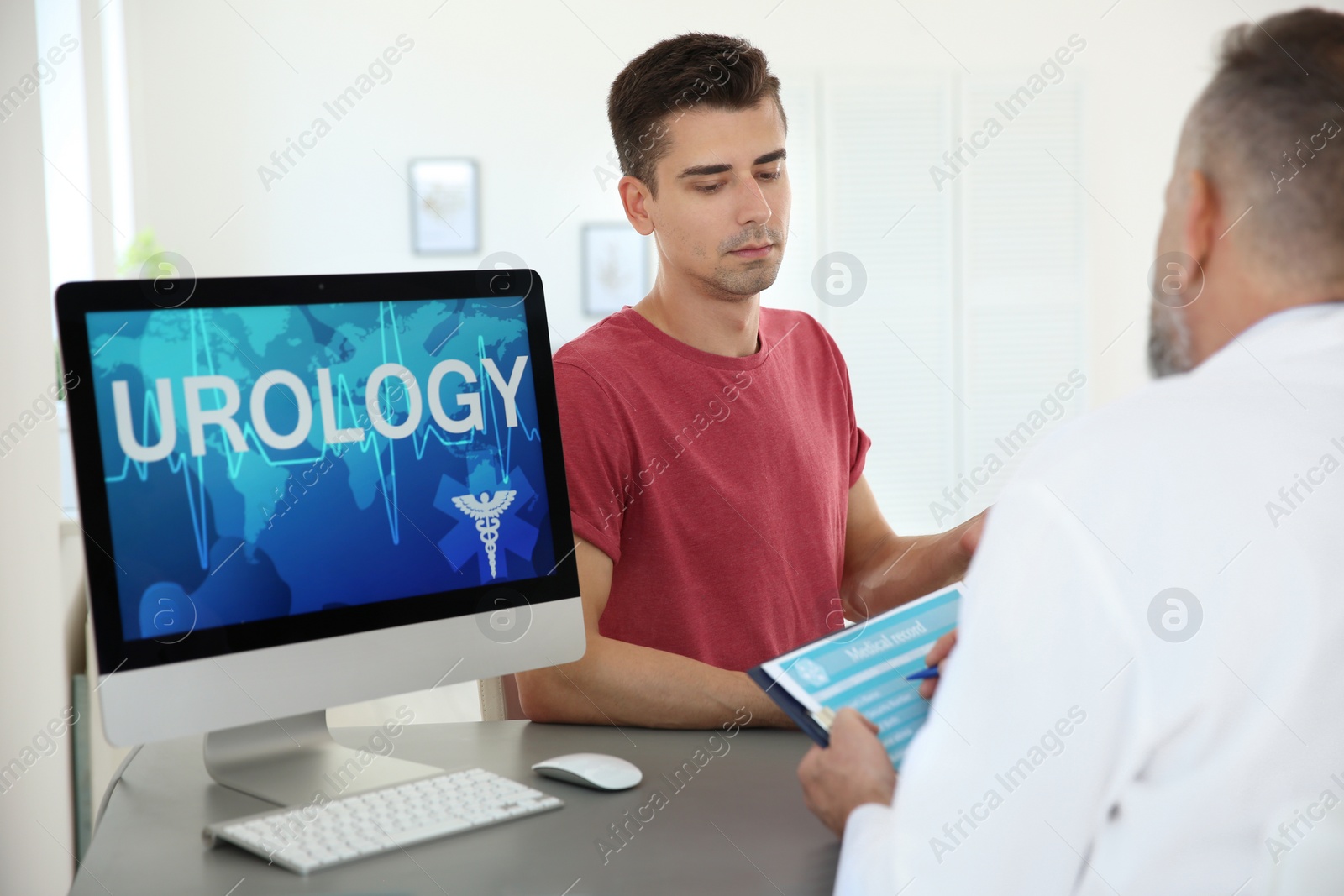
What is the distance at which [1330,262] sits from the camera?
700 millimetres

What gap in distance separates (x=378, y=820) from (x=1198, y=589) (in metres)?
0.71

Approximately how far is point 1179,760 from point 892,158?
4493 mm

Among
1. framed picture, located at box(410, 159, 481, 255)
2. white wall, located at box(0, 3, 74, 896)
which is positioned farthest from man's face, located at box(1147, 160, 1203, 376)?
framed picture, located at box(410, 159, 481, 255)

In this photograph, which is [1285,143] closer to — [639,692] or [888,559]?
[639,692]

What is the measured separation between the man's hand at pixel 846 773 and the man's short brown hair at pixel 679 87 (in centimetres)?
104

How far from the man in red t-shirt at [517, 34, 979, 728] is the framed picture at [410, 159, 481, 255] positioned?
125 inches

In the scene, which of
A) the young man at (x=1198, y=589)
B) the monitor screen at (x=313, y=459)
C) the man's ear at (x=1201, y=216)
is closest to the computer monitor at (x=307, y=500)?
the monitor screen at (x=313, y=459)

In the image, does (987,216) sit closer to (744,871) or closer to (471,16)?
(471,16)

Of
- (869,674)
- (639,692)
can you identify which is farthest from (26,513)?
(869,674)

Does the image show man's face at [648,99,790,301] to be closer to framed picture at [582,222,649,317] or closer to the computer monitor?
the computer monitor

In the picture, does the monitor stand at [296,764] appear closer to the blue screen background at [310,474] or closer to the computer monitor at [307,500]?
the computer monitor at [307,500]

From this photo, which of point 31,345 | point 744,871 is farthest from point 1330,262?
point 31,345

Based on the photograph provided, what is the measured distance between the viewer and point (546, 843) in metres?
0.97

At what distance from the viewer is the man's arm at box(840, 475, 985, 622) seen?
160cm
